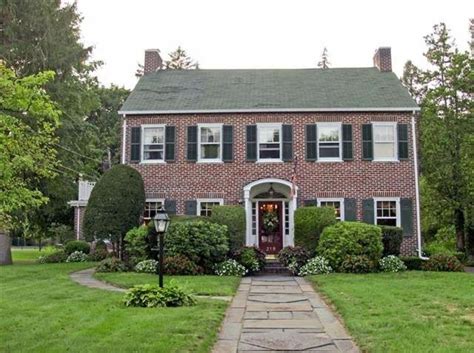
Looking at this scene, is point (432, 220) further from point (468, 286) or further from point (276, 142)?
point (468, 286)

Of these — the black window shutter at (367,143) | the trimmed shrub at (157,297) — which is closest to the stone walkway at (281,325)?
the trimmed shrub at (157,297)

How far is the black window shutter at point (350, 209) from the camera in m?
19.6

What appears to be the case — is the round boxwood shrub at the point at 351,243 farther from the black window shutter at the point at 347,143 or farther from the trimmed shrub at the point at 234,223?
the black window shutter at the point at 347,143

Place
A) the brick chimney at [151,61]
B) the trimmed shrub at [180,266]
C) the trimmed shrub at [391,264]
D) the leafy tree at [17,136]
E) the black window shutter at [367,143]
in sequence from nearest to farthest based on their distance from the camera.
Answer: the leafy tree at [17,136] → the trimmed shrub at [180,266] → the trimmed shrub at [391,264] → the black window shutter at [367,143] → the brick chimney at [151,61]

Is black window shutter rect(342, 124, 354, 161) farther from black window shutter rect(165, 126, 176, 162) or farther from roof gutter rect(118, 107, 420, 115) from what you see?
black window shutter rect(165, 126, 176, 162)

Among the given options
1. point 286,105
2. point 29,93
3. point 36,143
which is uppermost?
point 286,105

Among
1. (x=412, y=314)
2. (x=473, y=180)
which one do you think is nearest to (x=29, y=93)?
(x=412, y=314)

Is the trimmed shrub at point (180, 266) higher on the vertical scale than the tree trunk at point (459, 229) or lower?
lower

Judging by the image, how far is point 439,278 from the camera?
14555 millimetres

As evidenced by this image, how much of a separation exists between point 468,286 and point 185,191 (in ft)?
34.9

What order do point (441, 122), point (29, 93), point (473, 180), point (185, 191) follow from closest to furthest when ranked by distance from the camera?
point (29, 93) → point (185, 191) → point (473, 180) → point (441, 122)

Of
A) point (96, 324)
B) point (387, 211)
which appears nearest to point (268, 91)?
point (387, 211)

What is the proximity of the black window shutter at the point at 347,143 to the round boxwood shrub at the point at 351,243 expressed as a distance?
3876 millimetres

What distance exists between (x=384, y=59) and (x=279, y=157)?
7.77m
